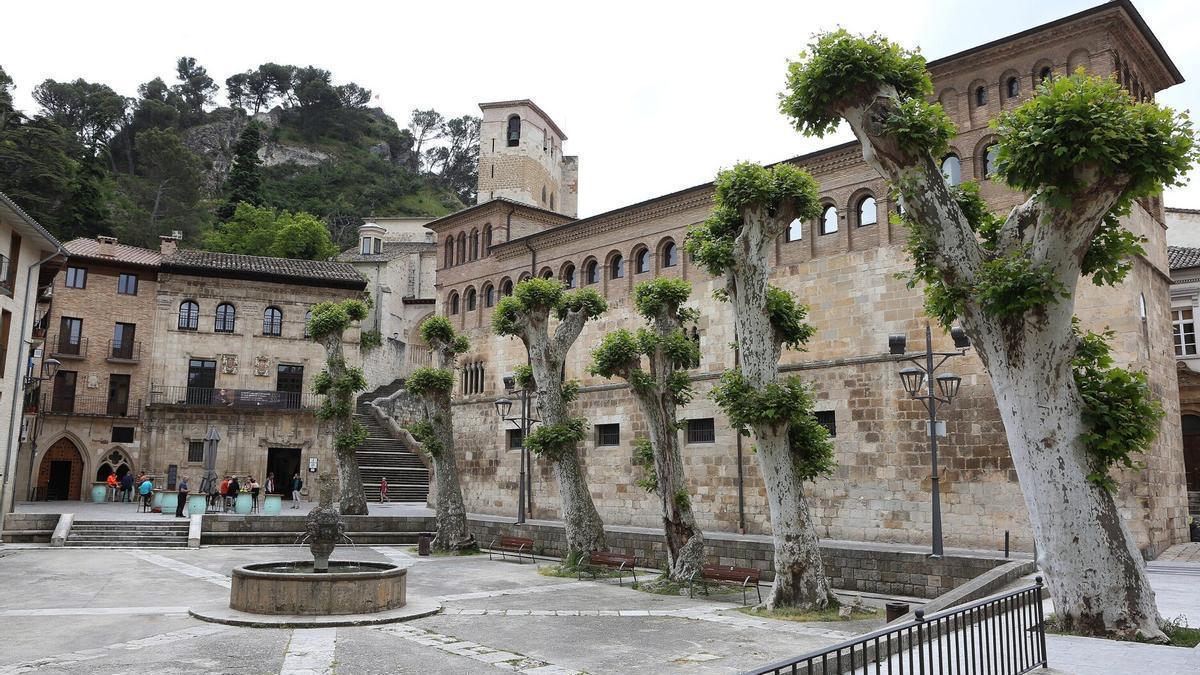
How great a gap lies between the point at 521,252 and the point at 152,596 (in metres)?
18.8

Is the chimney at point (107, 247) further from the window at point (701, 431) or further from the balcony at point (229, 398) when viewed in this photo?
the window at point (701, 431)

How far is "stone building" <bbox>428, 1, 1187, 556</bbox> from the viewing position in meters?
17.6

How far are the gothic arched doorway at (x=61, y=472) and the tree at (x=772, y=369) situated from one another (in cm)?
3122

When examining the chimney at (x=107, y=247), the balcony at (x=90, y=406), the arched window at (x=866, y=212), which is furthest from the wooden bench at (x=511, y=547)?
the chimney at (x=107, y=247)

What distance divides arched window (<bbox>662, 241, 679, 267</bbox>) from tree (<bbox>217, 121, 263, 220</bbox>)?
4633 centimetres

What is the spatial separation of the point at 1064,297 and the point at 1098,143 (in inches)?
65.4

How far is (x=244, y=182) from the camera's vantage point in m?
63.4

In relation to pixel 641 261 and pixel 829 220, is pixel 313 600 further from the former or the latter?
pixel 641 261

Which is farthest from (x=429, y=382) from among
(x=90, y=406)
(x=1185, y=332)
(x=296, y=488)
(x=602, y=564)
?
(x=1185, y=332)

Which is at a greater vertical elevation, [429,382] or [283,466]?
[429,382]

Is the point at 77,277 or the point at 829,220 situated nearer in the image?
the point at 829,220

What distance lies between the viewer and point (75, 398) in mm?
33719

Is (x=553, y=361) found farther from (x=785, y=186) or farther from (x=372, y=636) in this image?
(x=372, y=636)

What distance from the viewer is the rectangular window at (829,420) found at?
68.2 feet
